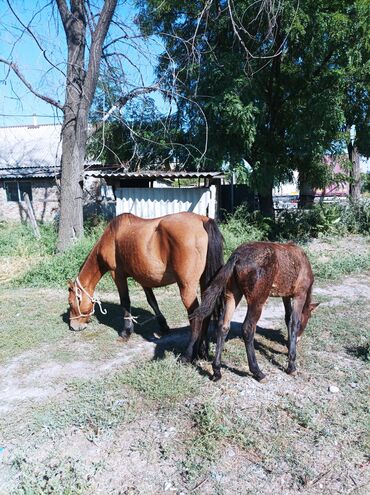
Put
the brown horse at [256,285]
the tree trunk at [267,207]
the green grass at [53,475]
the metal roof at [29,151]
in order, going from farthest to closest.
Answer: the metal roof at [29,151] → the tree trunk at [267,207] → the brown horse at [256,285] → the green grass at [53,475]

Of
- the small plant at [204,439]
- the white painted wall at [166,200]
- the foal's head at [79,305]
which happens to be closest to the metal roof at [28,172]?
the white painted wall at [166,200]

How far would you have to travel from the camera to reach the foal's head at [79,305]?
517 cm

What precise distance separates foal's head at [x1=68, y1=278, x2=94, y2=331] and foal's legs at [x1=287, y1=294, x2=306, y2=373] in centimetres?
272

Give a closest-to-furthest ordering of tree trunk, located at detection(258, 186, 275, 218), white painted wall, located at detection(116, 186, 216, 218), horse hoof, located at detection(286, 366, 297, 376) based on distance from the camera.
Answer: horse hoof, located at detection(286, 366, 297, 376) → white painted wall, located at detection(116, 186, 216, 218) → tree trunk, located at detection(258, 186, 275, 218)

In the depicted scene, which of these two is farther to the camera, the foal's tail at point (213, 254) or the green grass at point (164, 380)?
the foal's tail at point (213, 254)

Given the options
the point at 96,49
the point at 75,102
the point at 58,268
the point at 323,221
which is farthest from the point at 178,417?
the point at 323,221

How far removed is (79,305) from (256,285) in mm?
2717

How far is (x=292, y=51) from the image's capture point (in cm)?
1118

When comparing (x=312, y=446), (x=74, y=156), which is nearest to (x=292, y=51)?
(x=74, y=156)

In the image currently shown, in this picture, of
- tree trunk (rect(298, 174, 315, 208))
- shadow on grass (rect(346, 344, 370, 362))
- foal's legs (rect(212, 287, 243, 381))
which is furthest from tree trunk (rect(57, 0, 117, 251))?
tree trunk (rect(298, 174, 315, 208))

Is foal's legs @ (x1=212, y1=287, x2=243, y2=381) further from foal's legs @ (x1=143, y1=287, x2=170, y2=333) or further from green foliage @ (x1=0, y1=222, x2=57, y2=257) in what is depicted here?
green foliage @ (x1=0, y1=222, x2=57, y2=257)

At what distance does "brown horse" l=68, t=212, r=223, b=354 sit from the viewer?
408 centimetres

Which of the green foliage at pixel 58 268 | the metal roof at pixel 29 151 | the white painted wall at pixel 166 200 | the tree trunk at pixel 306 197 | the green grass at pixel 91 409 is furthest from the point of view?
the metal roof at pixel 29 151

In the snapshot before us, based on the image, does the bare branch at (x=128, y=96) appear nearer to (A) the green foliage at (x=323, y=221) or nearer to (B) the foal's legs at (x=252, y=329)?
(A) the green foliage at (x=323, y=221)
